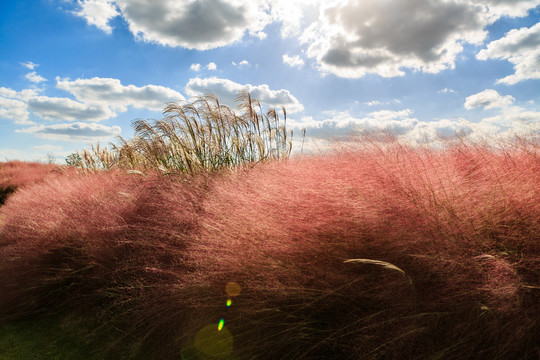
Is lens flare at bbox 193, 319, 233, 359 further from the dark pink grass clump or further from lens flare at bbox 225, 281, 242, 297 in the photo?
the dark pink grass clump

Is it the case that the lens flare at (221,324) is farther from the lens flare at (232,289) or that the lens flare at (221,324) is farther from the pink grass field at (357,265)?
the lens flare at (232,289)

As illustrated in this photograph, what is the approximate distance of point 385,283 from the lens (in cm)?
146

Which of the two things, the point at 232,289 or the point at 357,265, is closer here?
the point at 357,265

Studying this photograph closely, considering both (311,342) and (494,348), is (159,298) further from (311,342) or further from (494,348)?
(494,348)

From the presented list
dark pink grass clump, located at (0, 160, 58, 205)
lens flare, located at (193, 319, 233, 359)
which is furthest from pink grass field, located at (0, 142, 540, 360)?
dark pink grass clump, located at (0, 160, 58, 205)

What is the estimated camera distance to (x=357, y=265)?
5.10ft

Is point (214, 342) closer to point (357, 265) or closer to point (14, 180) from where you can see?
point (357, 265)

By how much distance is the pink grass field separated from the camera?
4.31ft

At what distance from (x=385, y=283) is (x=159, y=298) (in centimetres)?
136

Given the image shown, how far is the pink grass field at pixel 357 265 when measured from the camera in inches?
51.8

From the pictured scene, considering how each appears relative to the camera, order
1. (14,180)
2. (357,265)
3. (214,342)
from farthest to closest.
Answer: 1. (14,180)
2. (214,342)
3. (357,265)

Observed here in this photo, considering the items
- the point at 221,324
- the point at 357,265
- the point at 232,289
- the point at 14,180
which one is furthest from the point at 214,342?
the point at 14,180

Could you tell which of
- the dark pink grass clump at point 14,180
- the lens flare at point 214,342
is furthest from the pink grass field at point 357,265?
the dark pink grass clump at point 14,180

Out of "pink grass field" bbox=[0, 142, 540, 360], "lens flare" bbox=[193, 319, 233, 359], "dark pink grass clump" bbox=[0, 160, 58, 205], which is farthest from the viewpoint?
"dark pink grass clump" bbox=[0, 160, 58, 205]
